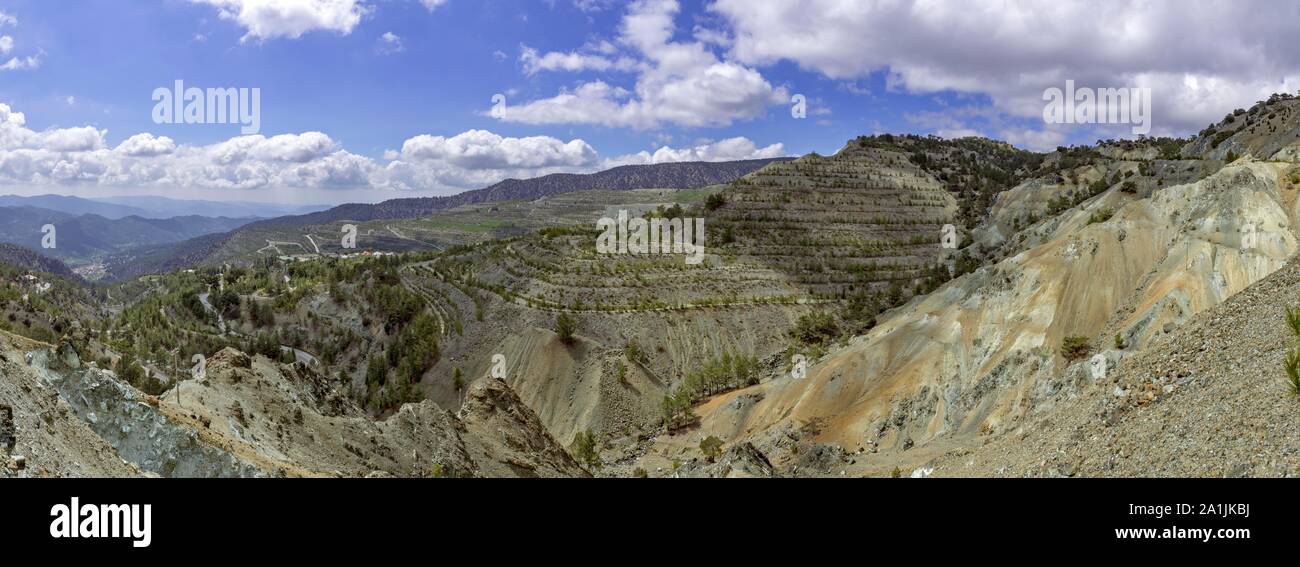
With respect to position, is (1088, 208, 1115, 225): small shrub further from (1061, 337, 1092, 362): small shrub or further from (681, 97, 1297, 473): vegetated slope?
(1061, 337, 1092, 362): small shrub

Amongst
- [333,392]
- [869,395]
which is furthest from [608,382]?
[333,392]

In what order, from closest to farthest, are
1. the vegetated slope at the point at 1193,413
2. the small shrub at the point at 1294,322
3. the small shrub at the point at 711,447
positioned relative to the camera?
the vegetated slope at the point at 1193,413
the small shrub at the point at 1294,322
the small shrub at the point at 711,447

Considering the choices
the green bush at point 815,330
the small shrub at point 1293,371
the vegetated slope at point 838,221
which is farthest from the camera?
the vegetated slope at point 838,221

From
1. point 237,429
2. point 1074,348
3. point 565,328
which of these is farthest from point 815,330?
point 237,429

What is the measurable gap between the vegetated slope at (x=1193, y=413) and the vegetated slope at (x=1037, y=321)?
7.20 metres

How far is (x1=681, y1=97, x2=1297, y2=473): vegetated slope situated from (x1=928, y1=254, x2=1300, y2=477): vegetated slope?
7203mm

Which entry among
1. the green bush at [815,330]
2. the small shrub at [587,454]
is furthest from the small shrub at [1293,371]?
the green bush at [815,330]

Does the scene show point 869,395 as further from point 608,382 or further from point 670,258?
point 670,258

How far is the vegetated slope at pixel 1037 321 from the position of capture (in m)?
29.9

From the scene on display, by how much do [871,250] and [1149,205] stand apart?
5470 centimetres

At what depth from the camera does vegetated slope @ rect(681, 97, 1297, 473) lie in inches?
1179

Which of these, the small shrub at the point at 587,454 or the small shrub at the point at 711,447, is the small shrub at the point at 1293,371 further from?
the small shrub at the point at 587,454
